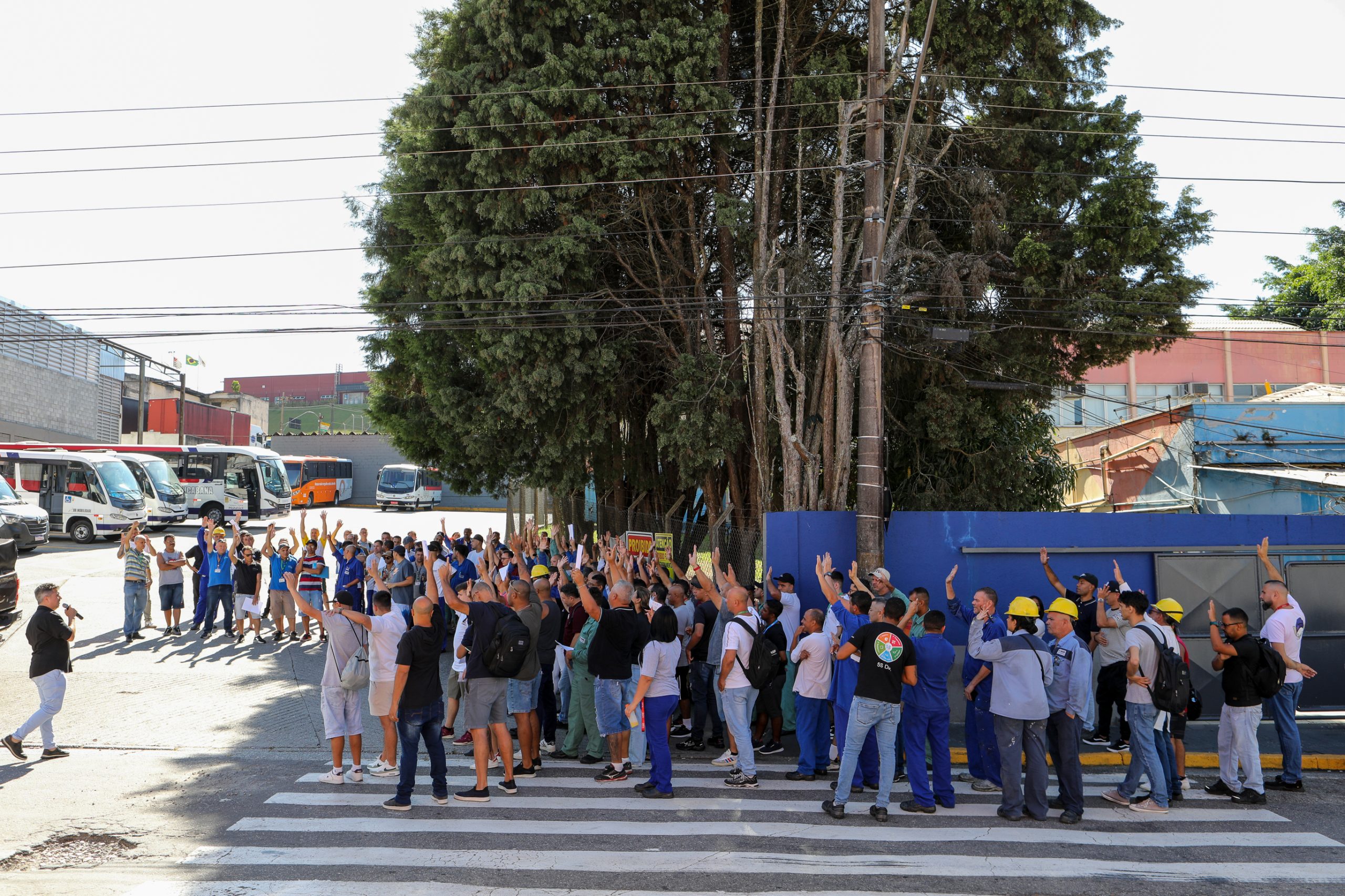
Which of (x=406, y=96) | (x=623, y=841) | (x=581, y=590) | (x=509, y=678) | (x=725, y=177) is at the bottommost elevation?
(x=623, y=841)

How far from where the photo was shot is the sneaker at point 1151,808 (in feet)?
26.1

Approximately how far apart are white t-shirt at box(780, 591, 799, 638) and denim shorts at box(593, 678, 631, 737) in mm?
1850

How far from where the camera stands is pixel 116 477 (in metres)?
29.5

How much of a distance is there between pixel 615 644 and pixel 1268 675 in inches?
228

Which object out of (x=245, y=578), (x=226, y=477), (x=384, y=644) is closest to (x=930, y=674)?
(x=384, y=644)

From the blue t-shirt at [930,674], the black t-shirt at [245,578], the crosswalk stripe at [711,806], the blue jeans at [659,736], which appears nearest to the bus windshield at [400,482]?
the black t-shirt at [245,578]

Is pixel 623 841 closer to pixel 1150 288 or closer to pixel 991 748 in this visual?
pixel 991 748

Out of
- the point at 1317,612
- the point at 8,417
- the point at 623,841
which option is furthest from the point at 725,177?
the point at 8,417

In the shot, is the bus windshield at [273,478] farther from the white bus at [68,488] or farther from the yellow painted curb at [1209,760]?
the yellow painted curb at [1209,760]

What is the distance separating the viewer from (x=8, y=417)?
1577 inches

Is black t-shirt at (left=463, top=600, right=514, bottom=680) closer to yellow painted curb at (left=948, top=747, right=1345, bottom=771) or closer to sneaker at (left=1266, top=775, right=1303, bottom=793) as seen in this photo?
yellow painted curb at (left=948, top=747, right=1345, bottom=771)

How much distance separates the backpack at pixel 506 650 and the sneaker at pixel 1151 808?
5.32m

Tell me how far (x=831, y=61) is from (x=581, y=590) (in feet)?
40.7

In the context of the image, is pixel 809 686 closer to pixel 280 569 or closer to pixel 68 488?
pixel 280 569
